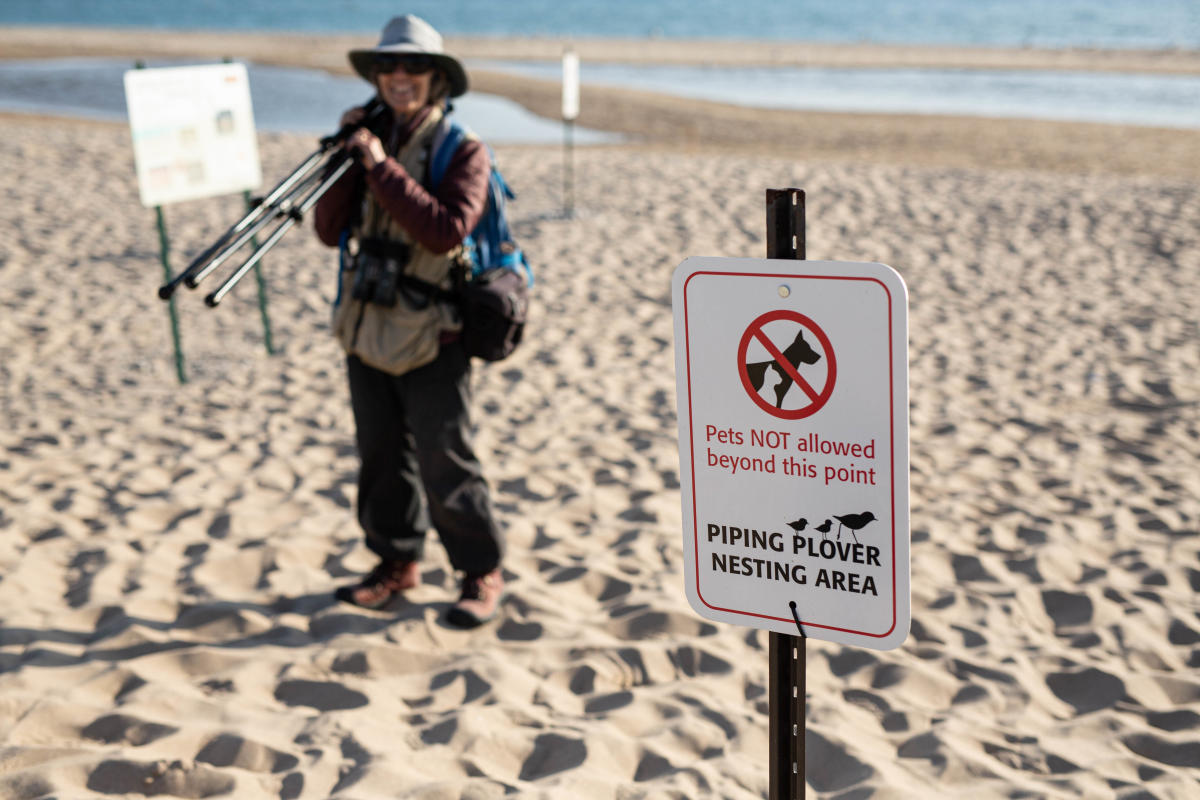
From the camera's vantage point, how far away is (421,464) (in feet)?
10.9

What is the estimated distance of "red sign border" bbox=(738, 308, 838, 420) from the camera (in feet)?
5.10

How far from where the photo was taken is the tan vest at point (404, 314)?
10.4 ft

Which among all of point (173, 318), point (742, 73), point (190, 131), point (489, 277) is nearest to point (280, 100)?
point (742, 73)

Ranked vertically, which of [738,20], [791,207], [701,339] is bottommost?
[701,339]

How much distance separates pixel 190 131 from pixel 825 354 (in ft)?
16.8

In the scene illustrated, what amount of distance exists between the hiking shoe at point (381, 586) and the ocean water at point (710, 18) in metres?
48.4

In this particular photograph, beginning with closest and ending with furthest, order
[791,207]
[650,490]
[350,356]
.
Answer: [791,207] → [350,356] → [650,490]

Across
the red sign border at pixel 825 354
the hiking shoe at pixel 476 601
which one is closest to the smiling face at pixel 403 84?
the hiking shoe at pixel 476 601

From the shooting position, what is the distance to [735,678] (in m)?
3.18

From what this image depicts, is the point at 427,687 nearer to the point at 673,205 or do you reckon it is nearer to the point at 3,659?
the point at 3,659

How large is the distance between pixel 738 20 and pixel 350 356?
72853mm

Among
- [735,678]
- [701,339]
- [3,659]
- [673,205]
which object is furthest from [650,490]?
[673,205]

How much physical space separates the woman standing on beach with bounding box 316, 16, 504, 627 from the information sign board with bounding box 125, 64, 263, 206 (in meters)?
2.67

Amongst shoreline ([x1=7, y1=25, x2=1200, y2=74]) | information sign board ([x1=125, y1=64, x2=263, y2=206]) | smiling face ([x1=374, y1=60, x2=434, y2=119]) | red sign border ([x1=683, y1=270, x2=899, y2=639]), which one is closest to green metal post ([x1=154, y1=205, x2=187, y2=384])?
information sign board ([x1=125, y1=64, x2=263, y2=206])
